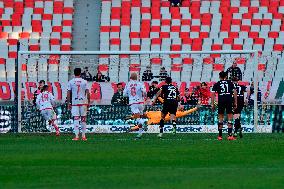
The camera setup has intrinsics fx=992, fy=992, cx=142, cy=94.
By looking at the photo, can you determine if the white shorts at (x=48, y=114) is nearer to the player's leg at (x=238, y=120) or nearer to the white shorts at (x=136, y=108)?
the white shorts at (x=136, y=108)

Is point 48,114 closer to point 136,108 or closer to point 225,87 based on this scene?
point 136,108

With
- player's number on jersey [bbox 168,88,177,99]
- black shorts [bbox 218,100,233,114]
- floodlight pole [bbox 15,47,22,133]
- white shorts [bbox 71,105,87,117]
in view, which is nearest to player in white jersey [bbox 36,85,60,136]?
floodlight pole [bbox 15,47,22,133]

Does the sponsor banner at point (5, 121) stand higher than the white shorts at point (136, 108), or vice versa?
the white shorts at point (136, 108)

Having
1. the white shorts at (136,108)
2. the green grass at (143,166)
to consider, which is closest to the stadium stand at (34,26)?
the white shorts at (136,108)

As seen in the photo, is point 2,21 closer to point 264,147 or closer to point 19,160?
point 264,147

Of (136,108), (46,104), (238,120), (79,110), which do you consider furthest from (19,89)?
(238,120)

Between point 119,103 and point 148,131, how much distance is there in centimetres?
138

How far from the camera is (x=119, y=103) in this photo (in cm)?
3353

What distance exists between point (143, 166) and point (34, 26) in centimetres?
2774

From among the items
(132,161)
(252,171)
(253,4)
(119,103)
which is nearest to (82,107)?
(119,103)

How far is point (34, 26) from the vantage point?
41938mm

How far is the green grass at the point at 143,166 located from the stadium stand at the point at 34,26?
65.6ft

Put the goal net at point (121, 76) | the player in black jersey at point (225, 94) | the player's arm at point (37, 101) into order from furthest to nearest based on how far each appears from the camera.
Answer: the goal net at point (121, 76) < the player's arm at point (37, 101) < the player in black jersey at point (225, 94)

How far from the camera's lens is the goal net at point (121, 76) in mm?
33562
